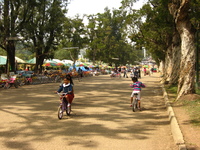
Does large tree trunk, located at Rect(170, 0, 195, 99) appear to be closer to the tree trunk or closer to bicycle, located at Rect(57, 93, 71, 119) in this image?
bicycle, located at Rect(57, 93, 71, 119)

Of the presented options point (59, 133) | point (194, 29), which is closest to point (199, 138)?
point (59, 133)

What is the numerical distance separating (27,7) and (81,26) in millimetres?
20793

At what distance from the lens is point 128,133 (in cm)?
620

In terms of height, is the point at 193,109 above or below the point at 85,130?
Answer: above

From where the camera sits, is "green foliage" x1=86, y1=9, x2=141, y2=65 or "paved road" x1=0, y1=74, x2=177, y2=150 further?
"green foliage" x1=86, y1=9, x2=141, y2=65

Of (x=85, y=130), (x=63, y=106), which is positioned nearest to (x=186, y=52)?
(x=63, y=106)

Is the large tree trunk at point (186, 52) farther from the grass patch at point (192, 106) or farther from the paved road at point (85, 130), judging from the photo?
the paved road at point (85, 130)

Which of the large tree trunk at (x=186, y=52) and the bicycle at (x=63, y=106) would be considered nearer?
the bicycle at (x=63, y=106)

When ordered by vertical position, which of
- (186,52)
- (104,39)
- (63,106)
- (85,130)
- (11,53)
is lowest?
(85,130)

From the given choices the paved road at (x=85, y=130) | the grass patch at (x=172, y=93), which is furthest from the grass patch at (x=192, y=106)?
the grass patch at (x=172, y=93)

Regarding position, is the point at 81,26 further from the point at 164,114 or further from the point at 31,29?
the point at 164,114

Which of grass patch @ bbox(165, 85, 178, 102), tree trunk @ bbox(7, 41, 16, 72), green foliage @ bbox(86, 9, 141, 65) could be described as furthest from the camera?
green foliage @ bbox(86, 9, 141, 65)

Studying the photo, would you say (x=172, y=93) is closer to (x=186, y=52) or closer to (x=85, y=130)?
(x=186, y=52)

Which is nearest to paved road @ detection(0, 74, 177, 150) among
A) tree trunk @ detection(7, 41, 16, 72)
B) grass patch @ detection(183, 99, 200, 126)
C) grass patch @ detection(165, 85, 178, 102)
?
grass patch @ detection(183, 99, 200, 126)
